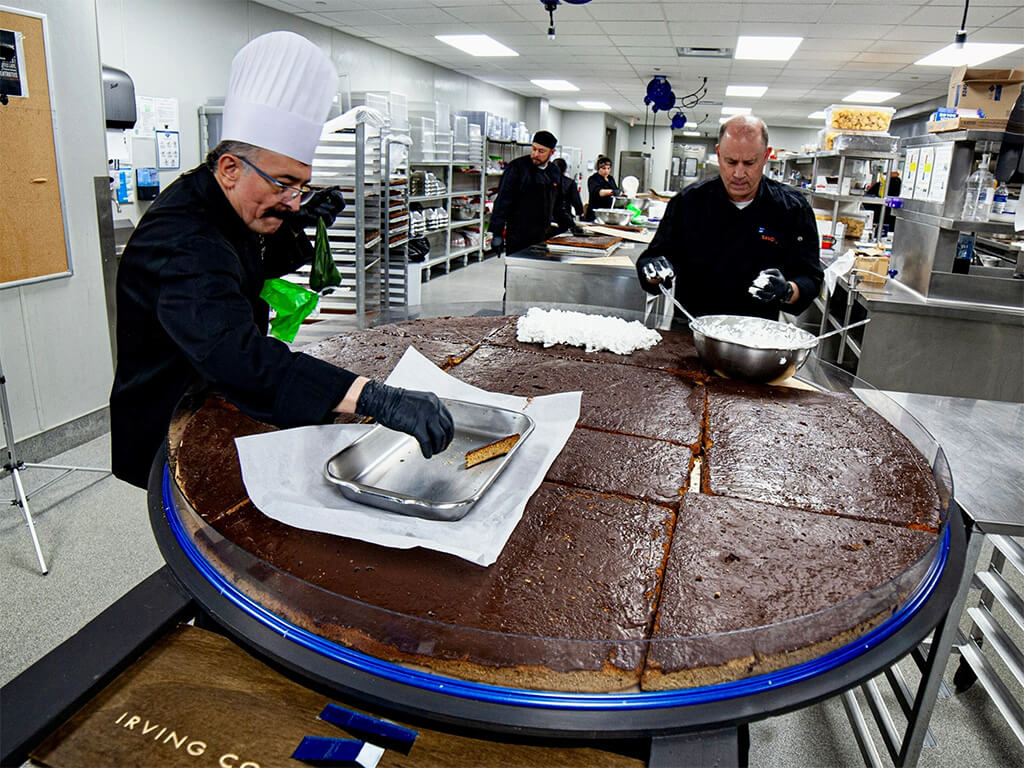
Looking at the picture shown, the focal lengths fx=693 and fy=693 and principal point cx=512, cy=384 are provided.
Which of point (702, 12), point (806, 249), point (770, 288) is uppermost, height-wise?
point (702, 12)

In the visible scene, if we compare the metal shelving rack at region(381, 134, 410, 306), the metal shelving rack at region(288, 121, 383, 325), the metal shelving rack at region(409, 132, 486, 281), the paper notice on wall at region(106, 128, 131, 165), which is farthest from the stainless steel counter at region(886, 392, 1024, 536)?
the metal shelving rack at region(409, 132, 486, 281)

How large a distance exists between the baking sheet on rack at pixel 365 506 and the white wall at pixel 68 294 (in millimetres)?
2433

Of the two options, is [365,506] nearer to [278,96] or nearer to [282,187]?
[282,187]

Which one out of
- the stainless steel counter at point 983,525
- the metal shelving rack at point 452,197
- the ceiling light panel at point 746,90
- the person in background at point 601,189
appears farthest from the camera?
the ceiling light panel at point 746,90

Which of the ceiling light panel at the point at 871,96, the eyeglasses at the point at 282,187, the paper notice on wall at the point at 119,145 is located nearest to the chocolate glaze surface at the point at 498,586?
the eyeglasses at the point at 282,187

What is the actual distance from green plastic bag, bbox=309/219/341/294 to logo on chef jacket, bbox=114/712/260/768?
135 centimetres

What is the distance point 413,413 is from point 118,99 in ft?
12.5


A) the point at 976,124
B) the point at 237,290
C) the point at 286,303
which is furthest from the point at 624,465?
the point at 976,124

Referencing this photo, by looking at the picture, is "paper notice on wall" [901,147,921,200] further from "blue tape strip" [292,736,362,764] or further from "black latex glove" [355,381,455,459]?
"blue tape strip" [292,736,362,764]

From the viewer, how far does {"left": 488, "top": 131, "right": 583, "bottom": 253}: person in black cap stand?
5.96 m

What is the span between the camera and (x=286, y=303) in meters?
1.70

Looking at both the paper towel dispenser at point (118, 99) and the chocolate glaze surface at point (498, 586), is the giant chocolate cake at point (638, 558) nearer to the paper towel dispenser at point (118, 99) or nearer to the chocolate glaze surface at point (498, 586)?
the chocolate glaze surface at point (498, 586)

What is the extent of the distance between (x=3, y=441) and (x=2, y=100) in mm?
1401

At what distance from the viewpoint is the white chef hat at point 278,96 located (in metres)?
1.39
